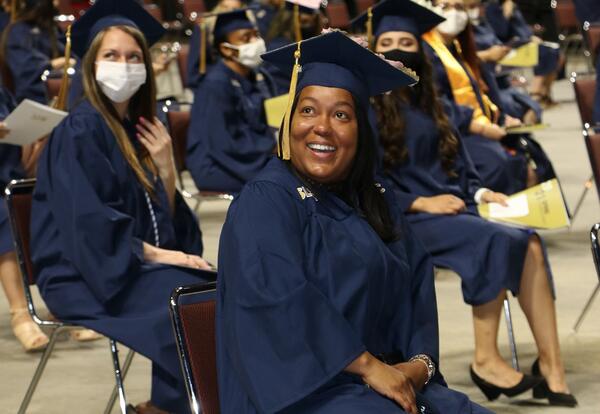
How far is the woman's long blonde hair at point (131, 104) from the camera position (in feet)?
15.5

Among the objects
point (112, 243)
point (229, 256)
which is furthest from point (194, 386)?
point (112, 243)

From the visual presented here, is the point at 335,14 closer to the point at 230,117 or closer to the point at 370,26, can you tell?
the point at 230,117

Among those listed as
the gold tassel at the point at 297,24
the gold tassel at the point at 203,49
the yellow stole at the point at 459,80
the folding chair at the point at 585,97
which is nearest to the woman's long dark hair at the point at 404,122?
the yellow stole at the point at 459,80

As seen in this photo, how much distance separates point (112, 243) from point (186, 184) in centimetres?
525

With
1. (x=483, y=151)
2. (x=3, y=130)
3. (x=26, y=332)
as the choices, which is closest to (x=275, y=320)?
(x=3, y=130)

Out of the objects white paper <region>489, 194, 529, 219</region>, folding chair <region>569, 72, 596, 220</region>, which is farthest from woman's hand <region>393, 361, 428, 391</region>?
folding chair <region>569, 72, 596, 220</region>

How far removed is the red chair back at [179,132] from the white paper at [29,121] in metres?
1.74

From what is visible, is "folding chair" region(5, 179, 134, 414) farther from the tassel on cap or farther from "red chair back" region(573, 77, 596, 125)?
"red chair back" region(573, 77, 596, 125)

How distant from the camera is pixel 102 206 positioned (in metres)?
4.51

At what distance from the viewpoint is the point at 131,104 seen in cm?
495

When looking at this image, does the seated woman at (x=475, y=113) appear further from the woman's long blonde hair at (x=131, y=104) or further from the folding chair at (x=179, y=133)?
the woman's long blonde hair at (x=131, y=104)

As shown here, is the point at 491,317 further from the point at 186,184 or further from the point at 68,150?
the point at 186,184

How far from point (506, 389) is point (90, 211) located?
164cm

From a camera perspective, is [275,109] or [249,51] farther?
[249,51]
